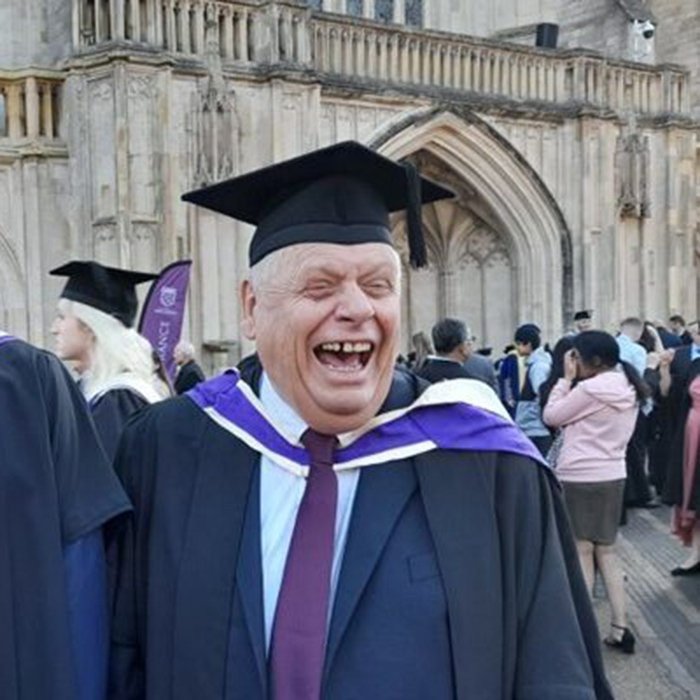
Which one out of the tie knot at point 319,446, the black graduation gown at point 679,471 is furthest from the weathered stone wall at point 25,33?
the tie knot at point 319,446

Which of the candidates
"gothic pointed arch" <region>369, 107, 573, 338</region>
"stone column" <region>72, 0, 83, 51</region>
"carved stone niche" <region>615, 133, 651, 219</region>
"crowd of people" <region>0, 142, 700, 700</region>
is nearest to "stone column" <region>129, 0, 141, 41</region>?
"stone column" <region>72, 0, 83, 51</region>

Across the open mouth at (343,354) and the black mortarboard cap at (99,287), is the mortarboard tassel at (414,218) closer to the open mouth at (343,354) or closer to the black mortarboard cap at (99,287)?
the open mouth at (343,354)

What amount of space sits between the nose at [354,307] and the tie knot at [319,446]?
25 centimetres

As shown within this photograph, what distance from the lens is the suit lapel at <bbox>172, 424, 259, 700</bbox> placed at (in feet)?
6.28

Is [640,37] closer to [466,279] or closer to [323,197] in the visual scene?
[466,279]

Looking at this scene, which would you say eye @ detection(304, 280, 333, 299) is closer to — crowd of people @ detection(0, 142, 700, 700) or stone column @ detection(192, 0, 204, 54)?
crowd of people @ detection(0, 142, 700, 700)

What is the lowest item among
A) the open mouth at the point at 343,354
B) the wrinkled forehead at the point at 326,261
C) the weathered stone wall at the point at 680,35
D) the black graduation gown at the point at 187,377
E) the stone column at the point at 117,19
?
the black graduation gown at the point at 187,377

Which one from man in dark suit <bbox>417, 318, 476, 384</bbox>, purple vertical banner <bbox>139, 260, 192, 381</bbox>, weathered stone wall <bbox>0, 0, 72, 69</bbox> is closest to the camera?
man in dark suit <bbox>417, 318, 476, 384</bbox>

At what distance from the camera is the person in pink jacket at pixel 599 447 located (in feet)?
17.8

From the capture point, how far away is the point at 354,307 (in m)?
1.90

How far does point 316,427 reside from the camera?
1979mm

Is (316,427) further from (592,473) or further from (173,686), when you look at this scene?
(592,473)

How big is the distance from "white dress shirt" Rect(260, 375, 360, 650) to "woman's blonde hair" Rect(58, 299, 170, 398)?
2128 mm

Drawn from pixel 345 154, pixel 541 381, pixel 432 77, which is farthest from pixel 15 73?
pixel 345 154
